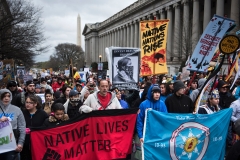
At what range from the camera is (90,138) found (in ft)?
16.9

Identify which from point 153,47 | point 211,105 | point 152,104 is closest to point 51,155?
point 152,104

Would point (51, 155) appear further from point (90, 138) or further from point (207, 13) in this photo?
point (207, 13)

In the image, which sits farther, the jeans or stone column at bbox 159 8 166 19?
stone column at bbox 159 8 166 19

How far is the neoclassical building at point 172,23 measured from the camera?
34.2 meters

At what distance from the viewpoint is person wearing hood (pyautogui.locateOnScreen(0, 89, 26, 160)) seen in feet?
15.3

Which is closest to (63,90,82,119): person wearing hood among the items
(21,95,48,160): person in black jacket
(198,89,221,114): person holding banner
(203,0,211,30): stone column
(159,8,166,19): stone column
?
(21,95,48,160): person in black jacket

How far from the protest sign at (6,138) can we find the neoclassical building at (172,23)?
755cm

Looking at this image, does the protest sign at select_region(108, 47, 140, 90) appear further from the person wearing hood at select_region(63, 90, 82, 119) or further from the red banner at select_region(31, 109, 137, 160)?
the red banner at select_region(31, 109, 137, 160)

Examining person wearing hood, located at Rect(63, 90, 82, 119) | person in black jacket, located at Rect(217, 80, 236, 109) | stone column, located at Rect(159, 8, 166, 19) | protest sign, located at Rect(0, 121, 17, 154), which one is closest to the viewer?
protest sign, located at Rect(0, 121, 17, 154)

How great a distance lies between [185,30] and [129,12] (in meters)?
32.7

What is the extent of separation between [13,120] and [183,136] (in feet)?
9.90

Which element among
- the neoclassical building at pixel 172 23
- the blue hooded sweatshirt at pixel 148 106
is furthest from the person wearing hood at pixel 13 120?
the neoclassical building at pixel 172 23

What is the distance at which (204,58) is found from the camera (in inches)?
309

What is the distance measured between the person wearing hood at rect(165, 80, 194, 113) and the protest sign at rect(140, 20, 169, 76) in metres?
1.99
